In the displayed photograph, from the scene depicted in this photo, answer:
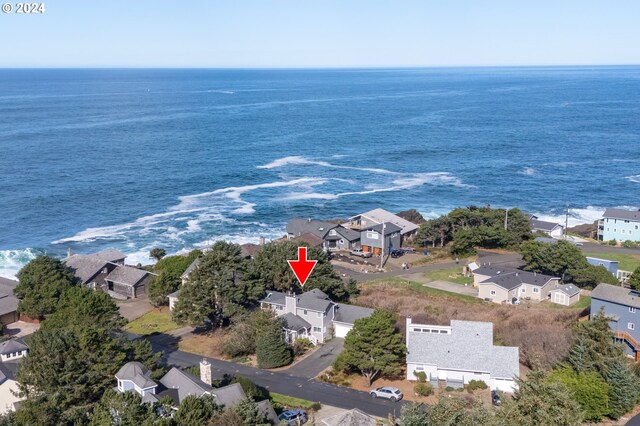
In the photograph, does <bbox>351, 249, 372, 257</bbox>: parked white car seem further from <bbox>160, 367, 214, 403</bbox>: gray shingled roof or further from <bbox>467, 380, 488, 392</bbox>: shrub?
<bbox>160, 367, 214, 403</bbox>: gray shingled roof

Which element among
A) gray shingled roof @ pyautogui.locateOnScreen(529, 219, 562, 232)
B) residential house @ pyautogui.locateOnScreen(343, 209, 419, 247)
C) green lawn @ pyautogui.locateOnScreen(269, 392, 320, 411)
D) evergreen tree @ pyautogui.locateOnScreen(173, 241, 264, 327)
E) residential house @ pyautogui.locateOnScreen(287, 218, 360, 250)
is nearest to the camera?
green lawn @ pyautogui.locateOnScreen(269, 392, 320, 411)

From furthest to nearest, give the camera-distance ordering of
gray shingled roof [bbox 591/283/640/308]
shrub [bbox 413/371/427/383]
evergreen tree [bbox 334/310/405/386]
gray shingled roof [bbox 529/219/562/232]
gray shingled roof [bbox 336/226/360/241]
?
gray shingled roof [bbox 529/219/562/232] → gray shingled roof [bbox 336/226/360/241] → gray shingled roof [bbox 591/283/640/308] → shrub [bbox 413/371/427/383] → evergreen tree [bbox 334/310/405/386]

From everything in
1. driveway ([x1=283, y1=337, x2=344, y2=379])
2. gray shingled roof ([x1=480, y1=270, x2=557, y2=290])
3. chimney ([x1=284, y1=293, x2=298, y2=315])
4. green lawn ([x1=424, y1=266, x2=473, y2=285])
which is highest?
chimney ([x1=284, y1=293, x2=298, y2=315])

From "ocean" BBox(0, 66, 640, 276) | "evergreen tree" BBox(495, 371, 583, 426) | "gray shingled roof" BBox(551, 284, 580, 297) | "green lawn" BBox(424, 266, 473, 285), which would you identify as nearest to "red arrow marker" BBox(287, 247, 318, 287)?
"green lawn" BBox(424, 266, 473, 285)

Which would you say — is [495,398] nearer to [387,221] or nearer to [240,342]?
[240,342]

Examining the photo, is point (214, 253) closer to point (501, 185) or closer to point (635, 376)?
point (635, 376)

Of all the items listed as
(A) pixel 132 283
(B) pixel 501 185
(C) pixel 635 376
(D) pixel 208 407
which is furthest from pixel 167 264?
(B) pixel 501 185

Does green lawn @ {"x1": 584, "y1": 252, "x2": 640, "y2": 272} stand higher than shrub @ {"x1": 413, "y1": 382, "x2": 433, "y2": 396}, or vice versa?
shrub @ {"x1": 413, "y1": 382, "x2": 433, "y2": 396}

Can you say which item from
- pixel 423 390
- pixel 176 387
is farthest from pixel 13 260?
pixel 423 390
